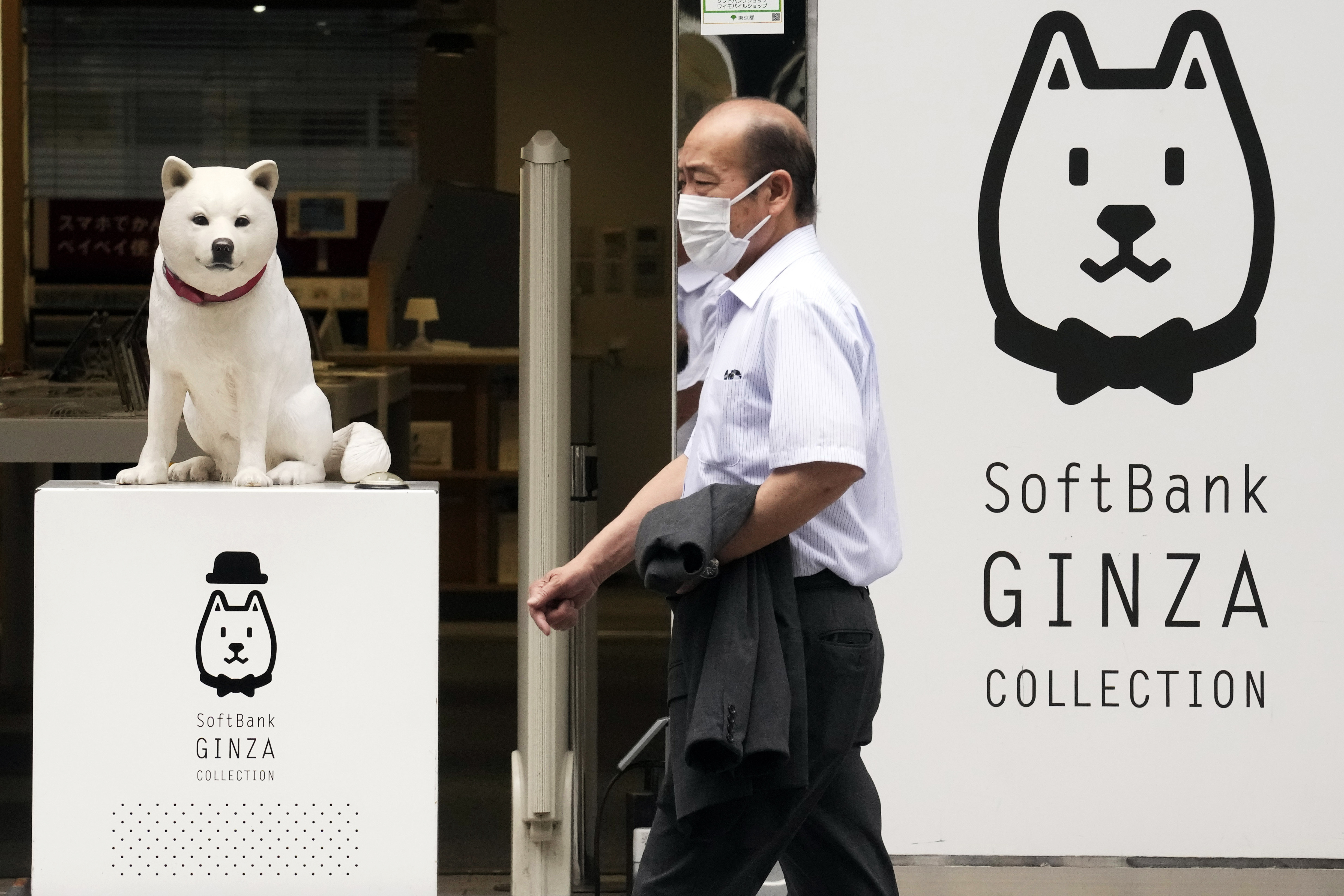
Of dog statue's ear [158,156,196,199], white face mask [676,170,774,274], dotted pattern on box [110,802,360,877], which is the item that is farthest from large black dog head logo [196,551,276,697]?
white face mask [676,170,774,274]

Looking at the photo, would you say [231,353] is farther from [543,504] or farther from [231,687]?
[543,504]

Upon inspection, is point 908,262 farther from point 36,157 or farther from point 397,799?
point 36,157

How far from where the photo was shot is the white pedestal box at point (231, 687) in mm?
2574

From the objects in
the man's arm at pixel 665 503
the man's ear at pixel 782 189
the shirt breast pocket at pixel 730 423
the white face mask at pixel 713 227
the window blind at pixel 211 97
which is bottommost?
the man's arm at pixel 665 503

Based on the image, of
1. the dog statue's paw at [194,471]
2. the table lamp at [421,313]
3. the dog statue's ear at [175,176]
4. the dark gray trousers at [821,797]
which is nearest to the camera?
the dark gray trousers at [821,797]

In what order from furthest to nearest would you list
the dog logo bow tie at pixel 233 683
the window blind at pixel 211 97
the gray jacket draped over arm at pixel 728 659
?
the window blind at pixel 211 97
the dog logo bow tie at pixel 233 683
the gray jacket draped over arm at pixel 728 659

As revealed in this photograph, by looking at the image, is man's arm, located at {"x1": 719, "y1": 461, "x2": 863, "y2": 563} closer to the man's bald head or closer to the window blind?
the man's bald head

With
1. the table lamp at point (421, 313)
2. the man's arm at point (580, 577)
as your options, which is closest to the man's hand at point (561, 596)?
the man's arm at point (580, 577)

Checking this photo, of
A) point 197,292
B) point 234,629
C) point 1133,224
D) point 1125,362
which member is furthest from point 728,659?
point 1133,224

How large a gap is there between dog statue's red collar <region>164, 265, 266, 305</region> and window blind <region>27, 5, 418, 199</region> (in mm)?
8041

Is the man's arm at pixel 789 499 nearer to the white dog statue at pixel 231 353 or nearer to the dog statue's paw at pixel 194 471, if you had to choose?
the white dog statue at pixel 231 353

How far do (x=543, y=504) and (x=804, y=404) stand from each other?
1.52m

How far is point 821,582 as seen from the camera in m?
2.13

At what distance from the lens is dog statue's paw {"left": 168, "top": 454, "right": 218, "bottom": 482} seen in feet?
9.02
